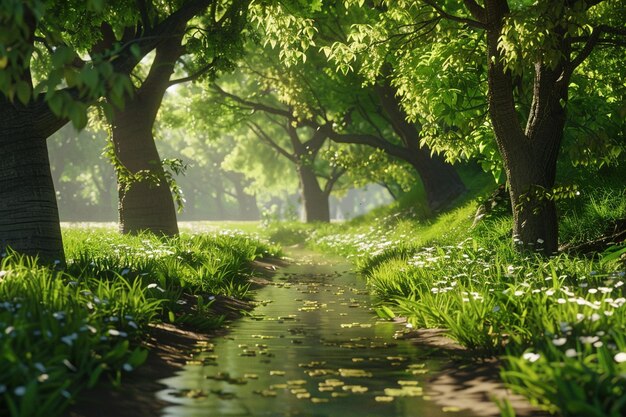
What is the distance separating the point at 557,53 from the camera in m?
10.0

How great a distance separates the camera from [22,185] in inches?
391

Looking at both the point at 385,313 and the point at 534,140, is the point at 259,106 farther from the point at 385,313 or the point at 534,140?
the point at 385,313

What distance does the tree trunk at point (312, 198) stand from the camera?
39.4 m

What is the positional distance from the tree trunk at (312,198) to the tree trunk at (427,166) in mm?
14668

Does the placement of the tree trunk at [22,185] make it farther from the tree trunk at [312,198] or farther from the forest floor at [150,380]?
the tree trunk at [312,198]

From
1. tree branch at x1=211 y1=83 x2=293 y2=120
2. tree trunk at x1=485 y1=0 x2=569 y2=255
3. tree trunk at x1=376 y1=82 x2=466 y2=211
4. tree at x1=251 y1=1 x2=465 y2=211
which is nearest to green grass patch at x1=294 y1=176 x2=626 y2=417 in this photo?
tree trunk at x1=485 y1=0 x2=569 y2=255

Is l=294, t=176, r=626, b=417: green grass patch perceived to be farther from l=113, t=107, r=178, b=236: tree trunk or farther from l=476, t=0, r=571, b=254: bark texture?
l=113, t=107, r=178, b=236: tree trunk

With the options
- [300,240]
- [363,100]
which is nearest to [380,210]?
[300,240]

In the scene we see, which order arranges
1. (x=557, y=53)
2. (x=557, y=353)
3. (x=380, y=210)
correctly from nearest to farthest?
(x=557, y=353), (x=557, y=53), (x=380, y=210)

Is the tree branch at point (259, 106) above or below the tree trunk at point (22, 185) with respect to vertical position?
above

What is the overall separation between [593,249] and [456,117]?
3273 mm

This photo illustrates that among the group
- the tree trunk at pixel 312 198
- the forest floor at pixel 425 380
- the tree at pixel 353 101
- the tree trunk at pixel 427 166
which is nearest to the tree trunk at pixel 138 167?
the tree at pixel 353 101

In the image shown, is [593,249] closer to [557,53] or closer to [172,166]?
[557,53]

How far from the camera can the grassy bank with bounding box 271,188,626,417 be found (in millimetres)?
5066
